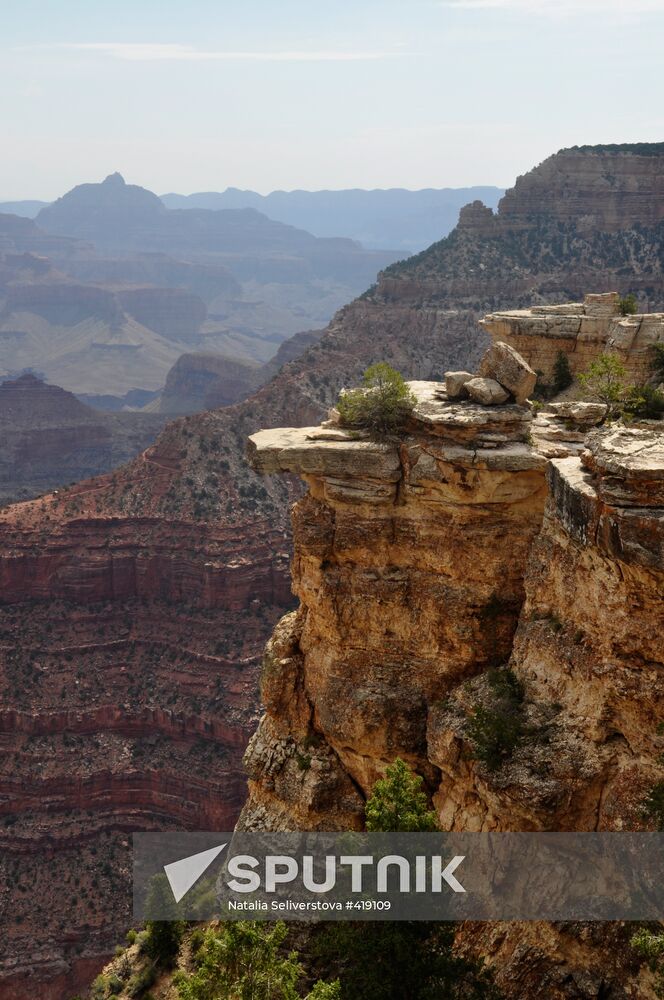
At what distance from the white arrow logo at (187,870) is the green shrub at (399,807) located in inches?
934

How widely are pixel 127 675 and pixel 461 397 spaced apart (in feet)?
188

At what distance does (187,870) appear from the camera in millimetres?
53062

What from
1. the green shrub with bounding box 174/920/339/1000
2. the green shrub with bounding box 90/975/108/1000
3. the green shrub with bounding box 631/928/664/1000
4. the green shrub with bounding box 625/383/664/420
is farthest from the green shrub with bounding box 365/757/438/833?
the green shrub with bounding box 90/975/108/1000

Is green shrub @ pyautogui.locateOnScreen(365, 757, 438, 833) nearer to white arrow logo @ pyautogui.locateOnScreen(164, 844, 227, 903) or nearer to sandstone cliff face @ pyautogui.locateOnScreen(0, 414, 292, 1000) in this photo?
white arrow logo @ pyautogui.locateOnScreen(164, 844, 227, 903)

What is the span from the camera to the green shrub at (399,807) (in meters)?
20.6

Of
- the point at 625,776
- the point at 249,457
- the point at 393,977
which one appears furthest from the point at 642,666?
the point at 249,457

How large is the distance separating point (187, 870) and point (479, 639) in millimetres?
36017

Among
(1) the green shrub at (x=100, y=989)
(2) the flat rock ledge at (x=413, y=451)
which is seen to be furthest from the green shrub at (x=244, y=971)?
(1) the green shrub at (x=100, y=989)

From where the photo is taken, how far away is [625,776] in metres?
18.7

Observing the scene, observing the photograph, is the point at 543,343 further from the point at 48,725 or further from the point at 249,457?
the point at 48,725

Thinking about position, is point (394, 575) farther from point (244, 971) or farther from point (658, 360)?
point (658, 360)

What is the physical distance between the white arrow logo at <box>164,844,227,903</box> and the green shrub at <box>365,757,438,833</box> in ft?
77.8

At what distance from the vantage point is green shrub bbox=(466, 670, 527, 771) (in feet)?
67.7

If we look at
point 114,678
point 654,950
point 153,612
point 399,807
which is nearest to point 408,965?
point 399,807
